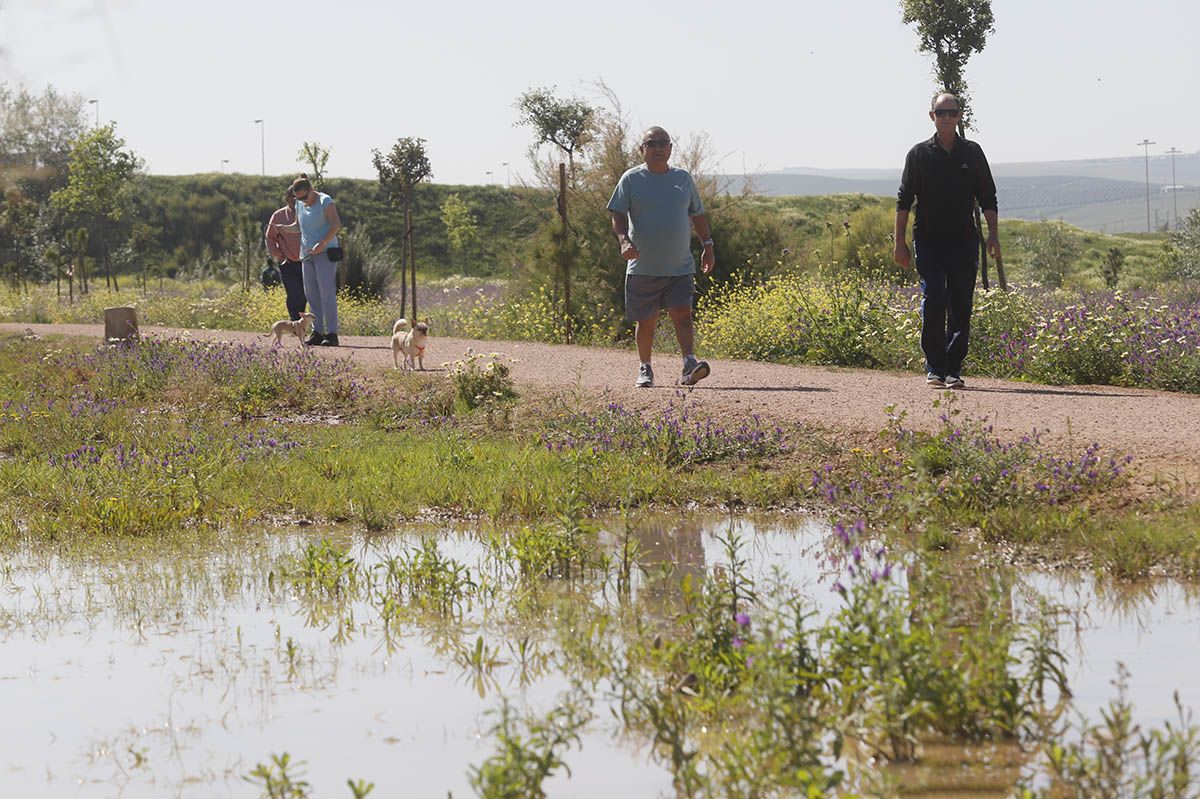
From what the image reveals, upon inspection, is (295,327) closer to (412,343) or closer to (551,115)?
(412,343)

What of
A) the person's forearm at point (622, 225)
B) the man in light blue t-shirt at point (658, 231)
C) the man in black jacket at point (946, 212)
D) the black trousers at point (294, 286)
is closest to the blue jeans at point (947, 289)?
the man in black jacket at point (946, 212)

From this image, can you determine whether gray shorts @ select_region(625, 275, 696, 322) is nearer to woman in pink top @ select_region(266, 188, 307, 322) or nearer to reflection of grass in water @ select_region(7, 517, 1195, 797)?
reflection of grass in water @ select_region(7, 517, 1195, 797)

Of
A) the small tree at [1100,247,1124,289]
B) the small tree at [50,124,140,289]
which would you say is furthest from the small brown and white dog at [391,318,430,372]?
the small tree at [50,124,140,289]

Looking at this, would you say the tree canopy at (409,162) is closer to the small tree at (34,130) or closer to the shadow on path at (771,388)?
the shadow on path at (771,388)

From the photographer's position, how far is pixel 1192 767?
3973mm

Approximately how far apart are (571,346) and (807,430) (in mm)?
8821

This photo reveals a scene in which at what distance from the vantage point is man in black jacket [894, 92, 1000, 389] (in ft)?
34.8

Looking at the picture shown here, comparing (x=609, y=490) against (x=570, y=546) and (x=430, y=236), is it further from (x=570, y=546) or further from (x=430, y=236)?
(x=430, y=236)

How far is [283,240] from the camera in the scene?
1767 centimetres

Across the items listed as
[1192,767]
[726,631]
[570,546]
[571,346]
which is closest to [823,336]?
[571,346]

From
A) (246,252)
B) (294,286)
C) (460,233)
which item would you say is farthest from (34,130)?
(294,286)

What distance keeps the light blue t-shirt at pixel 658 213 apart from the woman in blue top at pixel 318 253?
6.06 metres

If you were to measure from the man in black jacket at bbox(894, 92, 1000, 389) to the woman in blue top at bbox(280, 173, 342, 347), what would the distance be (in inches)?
303

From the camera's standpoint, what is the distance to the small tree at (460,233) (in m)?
67.2
